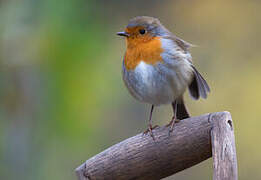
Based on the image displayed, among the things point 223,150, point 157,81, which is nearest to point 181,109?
point 157,81

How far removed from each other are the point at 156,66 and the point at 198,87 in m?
0.46

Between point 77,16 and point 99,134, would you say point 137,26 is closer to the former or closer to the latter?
point 77,16

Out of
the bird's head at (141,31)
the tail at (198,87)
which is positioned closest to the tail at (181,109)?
the tail at (198,87)

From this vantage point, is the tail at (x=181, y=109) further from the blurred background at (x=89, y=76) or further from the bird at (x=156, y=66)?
the blurred background at (x=89, y=76)

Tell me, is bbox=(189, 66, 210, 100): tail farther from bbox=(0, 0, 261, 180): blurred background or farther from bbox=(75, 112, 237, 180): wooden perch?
bbox=(0, 0, 261, 180): blurred background

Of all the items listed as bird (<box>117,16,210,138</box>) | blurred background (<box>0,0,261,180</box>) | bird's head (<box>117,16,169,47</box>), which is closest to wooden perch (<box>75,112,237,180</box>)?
bird (<box>117,16,210,138</box>)

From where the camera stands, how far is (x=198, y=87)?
14.6ft

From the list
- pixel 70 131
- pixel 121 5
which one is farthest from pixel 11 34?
pixel 121 5

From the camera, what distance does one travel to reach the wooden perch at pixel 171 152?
3.23 meters

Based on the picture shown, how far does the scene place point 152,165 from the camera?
346 centimetres

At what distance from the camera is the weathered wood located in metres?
3.13

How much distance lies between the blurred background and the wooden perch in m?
1.37

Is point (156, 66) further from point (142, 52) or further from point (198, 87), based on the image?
point (198, 87)

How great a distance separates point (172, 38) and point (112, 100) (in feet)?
7.65
